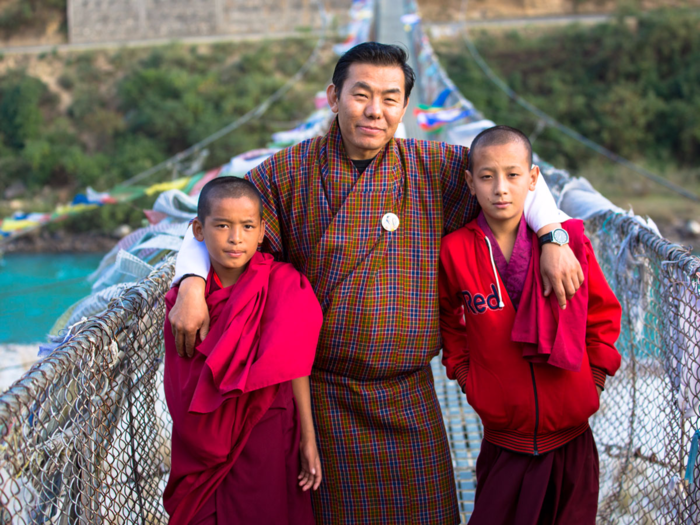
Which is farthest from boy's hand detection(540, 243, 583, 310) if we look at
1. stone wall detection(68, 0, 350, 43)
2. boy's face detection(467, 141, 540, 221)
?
stone wall detection(68, 0, 350, 43)

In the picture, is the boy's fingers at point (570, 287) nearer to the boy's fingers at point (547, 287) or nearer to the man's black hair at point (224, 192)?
the boy's fingers at point (547, 287)

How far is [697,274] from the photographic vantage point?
1.26m

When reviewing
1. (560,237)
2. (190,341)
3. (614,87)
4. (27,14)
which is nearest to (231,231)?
(190,341)

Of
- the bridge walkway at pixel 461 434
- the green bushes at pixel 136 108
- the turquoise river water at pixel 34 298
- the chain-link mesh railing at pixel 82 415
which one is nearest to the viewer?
the chain-link mesh railing at pixel 82 415

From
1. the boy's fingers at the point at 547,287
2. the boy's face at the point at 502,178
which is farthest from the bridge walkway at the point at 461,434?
the boy's face at the point at 502,178

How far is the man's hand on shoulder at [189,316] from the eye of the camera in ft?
4.12

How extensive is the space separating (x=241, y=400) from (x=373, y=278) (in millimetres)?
387

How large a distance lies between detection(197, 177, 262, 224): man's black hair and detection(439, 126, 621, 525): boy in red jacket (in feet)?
1.52

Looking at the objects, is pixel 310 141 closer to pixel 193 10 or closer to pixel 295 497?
pixel 295 497

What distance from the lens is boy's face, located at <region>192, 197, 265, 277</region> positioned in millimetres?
1325

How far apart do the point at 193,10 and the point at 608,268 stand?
2312 centimetres

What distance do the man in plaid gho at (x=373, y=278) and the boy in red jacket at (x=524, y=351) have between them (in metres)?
0.08

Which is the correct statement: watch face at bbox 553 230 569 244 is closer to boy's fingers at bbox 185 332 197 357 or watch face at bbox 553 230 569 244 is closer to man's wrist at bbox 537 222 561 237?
man's wrist at bbox 537 222 561 237

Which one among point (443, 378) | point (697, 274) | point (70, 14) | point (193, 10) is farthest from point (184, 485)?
point (70, 14)
